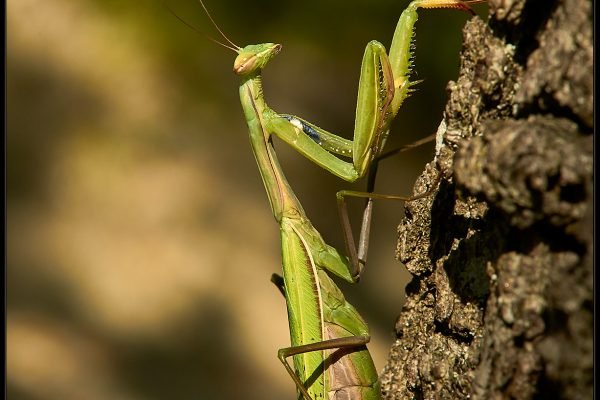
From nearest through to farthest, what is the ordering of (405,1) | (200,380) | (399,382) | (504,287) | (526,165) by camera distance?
(526,165) → (504,287) → (399,382) → (405,1) → (200,380)

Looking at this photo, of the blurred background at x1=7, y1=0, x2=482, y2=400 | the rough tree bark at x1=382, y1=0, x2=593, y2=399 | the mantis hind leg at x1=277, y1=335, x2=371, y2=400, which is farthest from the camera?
the blurred background at x1=7, y1=0, x2=482, y2=400

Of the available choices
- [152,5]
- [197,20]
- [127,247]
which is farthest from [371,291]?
Answer: [152,5]

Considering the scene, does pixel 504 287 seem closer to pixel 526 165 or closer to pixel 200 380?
pixel 526 165

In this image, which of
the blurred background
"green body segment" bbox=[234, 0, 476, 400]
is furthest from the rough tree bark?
the blurred background

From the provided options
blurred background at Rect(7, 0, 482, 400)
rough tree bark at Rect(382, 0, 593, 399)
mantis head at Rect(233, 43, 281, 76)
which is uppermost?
blurred background at Rect(7, 0, 482, 400)

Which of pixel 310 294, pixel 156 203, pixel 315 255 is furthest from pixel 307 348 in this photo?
pixel 156 203

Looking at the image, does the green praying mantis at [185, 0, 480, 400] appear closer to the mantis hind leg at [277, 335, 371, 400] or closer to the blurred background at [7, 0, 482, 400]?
the mantis hind leg at [277, 335, 371, 400]

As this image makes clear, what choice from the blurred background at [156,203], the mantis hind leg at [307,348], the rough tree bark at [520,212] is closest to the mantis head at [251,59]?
the rough tree bark at [520,212]
